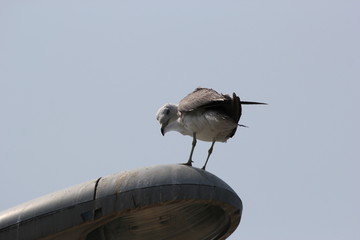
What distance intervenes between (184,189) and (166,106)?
14.7ft

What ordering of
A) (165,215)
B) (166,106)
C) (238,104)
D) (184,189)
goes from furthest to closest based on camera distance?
(166,106) < (238,104) < (165,215) < (184,189)

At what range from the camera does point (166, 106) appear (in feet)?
37.1

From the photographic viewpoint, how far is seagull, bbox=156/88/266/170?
31.5 feet

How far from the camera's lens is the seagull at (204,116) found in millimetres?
9594

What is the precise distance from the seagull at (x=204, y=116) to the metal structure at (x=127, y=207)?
2.22 meters

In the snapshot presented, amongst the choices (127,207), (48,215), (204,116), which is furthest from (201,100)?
(48,215)

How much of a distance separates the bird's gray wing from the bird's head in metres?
0.29

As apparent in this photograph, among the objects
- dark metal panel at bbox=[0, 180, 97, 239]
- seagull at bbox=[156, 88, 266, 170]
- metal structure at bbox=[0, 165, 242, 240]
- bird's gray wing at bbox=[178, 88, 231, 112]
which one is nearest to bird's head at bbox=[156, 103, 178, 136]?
seagull at bbox=[156, 88, 266, 170]

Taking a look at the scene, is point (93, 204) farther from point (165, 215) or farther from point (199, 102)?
point (199, 102)

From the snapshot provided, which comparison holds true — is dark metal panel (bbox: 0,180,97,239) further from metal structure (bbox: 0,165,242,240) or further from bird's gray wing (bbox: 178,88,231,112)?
bird's gray wing (bbox: 178,88,231,112)

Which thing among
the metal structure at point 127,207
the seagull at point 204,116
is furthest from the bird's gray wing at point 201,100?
the metal structure at point 127,207

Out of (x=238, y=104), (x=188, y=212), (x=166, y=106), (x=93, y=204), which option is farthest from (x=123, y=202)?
(x=166, y=106)

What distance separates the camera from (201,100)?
10.0m

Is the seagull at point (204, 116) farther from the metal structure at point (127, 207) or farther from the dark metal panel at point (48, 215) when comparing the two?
the dark metal panel at point (48, 215)
